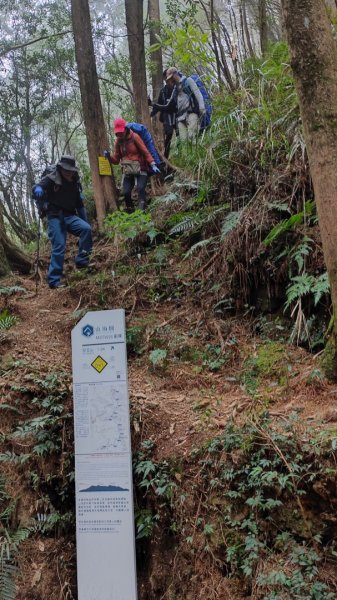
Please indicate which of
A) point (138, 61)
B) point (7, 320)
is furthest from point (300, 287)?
point (138, 61)

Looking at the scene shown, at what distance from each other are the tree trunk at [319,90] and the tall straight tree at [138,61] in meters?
6.44

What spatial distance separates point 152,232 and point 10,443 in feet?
11.8

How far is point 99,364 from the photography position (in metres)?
3.53

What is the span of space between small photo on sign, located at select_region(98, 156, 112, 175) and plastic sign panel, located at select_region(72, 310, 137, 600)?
541 centimetres

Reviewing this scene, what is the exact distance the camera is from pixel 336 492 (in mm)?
3092

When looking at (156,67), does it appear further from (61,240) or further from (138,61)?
(61,240)

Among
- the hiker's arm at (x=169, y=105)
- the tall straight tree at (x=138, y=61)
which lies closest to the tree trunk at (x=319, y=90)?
the hiker's arm at (x=169, y=105)

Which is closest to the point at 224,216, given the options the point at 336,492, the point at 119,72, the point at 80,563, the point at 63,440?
the point at 63,440

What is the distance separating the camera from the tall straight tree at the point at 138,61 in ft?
31.0

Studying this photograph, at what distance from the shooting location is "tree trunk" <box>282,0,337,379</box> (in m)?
3.31

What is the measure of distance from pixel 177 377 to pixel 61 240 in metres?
3.28

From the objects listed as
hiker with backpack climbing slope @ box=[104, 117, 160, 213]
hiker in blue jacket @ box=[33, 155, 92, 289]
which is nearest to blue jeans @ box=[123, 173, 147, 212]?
hiker with backpack climbing slope @ box=[104, 117, 160, 213]

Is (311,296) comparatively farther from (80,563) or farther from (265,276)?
(80,563)

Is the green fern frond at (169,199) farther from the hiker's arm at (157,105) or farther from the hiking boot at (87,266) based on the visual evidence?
the hiker's arm at (157,105)
